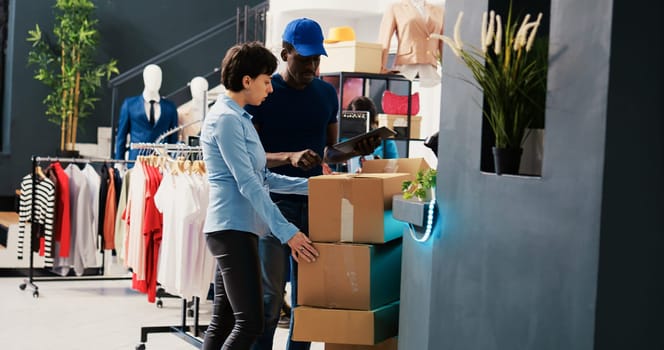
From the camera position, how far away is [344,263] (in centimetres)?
323

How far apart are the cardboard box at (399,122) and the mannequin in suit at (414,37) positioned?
0.33 metres

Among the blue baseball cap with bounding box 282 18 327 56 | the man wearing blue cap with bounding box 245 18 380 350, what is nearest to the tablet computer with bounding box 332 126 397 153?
the man wearing blue cap with bounding box 245 18 380 350

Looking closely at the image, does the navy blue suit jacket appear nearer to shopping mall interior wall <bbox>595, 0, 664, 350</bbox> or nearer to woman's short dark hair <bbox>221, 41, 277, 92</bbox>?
woman's short dark hair <bbox>221, 41, 277, 92</bbox>

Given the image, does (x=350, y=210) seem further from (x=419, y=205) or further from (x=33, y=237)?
(x=33, y=237)

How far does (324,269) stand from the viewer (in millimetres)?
3254

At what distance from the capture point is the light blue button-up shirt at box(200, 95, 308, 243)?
9.98ft

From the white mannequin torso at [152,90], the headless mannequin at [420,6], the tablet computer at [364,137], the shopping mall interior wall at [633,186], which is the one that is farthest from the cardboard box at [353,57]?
the shopping mall interior wall at [633,186]

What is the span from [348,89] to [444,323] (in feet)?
15.3

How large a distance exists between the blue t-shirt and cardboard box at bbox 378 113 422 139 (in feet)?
9.19

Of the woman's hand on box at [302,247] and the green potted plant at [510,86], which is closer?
the green potted plant at [510,86]

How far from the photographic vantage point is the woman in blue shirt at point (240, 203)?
3057 millimetres

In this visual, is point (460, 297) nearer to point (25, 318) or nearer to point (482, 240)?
point (482, 240)

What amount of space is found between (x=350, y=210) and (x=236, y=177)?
1.51 ft

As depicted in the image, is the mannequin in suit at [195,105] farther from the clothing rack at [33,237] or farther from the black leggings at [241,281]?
the black leggings at [241,281]
